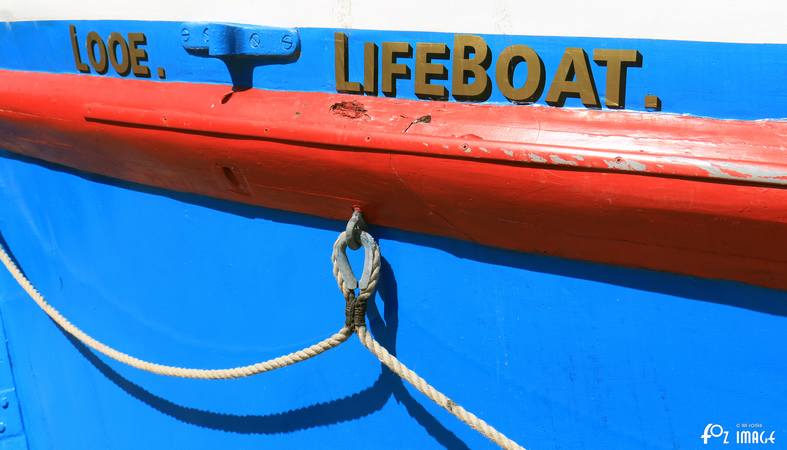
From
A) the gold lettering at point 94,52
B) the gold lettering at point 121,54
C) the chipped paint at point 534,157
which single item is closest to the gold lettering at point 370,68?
the chipped paint at point 534,157

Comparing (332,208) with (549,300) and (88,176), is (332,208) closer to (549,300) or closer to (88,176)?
(549,300)

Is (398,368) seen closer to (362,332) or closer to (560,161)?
(362,332)

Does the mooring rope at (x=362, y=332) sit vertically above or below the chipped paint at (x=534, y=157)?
below

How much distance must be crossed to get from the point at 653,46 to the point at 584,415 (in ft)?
2.35

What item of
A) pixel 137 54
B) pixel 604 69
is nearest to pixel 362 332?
pixel 604 69

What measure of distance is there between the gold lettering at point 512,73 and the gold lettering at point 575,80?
3 centimetres

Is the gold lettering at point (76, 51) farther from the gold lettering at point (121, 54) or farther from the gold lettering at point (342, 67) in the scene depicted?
the gold lettering at point (342, 67)

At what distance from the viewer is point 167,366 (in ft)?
6.29

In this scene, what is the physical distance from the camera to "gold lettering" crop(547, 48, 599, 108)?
122 centimetres

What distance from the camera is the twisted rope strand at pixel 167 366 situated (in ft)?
5.16

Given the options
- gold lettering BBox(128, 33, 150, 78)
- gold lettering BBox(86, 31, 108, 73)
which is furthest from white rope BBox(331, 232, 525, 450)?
gold lettering BBox(86, 31, 108, 73)

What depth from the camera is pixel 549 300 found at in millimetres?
1375

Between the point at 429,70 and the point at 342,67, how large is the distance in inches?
8.4

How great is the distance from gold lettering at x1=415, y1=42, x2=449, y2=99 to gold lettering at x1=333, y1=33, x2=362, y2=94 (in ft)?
0.48
